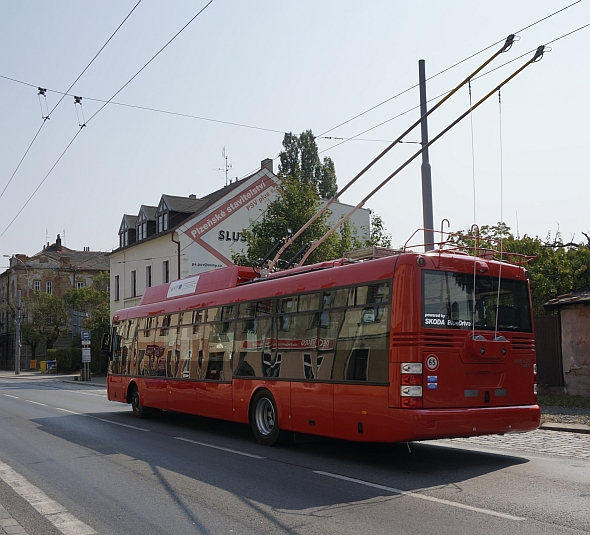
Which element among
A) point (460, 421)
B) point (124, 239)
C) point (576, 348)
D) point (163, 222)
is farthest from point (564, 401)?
point (124, 239)

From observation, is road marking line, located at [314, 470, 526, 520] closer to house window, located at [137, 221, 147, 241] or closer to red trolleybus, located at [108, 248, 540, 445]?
red trolleybus, located at [108, 248, 540, 445]

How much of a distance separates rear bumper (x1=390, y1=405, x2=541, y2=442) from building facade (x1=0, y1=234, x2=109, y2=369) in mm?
75888

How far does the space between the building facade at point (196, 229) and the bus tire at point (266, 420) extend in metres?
27.8

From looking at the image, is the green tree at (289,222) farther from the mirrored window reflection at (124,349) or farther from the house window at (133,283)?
the house window at (133,283)

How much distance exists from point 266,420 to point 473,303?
4.20m

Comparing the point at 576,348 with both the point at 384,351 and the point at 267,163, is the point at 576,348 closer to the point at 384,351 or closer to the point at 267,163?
the point at 384,351

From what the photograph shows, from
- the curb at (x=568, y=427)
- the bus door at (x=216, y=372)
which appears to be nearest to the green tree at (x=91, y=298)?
the bus door at (x=216, y=372)

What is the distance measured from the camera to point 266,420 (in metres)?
12.4

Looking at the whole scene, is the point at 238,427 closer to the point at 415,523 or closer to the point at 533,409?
the point at 533,409

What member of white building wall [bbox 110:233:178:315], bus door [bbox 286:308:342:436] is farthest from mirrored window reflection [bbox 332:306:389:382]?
white building wall [bbox 110:233:178:315]

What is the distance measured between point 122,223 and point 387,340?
45345 mm

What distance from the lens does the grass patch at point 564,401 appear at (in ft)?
55.7

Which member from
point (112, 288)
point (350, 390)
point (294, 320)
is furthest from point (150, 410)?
point (112, 288)

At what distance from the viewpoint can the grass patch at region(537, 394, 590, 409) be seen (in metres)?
17.0
